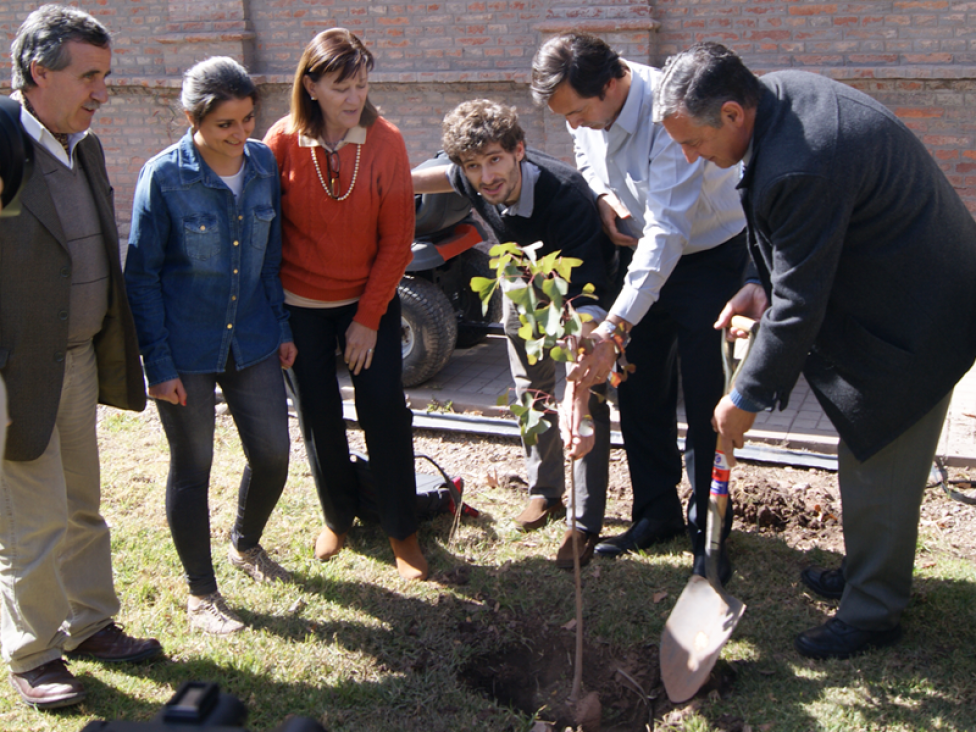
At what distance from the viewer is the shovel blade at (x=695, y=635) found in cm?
266

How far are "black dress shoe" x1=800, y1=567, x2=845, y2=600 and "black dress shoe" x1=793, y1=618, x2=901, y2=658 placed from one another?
28 centimetres

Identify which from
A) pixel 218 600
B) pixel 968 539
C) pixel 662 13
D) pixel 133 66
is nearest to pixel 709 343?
pixel 968 539


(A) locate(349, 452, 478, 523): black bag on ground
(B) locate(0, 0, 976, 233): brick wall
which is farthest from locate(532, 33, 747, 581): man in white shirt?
(B) locate(0, 0, 976, 233): brick wall

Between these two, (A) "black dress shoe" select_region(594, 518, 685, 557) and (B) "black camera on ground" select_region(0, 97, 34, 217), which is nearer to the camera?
(B) "black camera on ground" select_region(0, 97, 34, 217)

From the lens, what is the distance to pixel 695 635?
9.11ft

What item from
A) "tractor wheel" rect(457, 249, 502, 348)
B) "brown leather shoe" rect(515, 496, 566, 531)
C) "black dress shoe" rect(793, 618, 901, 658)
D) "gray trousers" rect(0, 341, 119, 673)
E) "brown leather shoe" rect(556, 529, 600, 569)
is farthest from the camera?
"tractor wheel" rect(457, 249, 502, 348)

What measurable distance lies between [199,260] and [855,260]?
2.08 metres

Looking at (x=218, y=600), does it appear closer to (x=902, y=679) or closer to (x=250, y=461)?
(x=250, y=461)

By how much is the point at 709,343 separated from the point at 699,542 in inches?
31.3

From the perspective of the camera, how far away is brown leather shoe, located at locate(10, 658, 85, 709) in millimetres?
2785

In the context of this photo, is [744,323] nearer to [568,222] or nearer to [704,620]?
[568,222]

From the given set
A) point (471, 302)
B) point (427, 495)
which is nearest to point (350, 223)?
point (427, 495)

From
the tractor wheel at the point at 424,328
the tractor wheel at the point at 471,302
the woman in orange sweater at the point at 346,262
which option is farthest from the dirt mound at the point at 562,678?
the tractor wheel at the point at 471,302

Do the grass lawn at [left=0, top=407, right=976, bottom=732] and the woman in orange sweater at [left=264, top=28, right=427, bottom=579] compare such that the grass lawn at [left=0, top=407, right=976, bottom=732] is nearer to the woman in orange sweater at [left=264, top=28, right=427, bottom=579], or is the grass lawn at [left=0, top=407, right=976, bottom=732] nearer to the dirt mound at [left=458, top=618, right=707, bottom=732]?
the dirt mound at [left=458, top=618, right=707, bottom=732]
